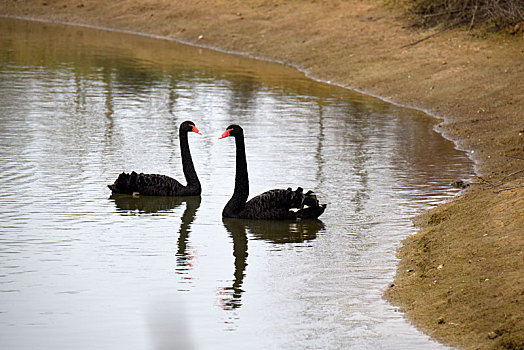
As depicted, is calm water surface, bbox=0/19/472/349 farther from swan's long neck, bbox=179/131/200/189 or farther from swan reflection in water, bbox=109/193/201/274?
swan's long neck, bbox=179/131/200/189

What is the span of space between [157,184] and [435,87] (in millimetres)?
10148

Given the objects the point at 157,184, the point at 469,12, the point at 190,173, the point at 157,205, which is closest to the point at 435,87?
the point at 469,12

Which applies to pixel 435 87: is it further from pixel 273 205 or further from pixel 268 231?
pixel 268 231

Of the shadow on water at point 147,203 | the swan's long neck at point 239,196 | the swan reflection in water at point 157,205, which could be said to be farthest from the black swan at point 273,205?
the shadow on water at point 147,203

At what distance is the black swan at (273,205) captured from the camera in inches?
455

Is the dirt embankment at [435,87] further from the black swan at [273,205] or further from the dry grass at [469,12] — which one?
the black swan at [273,205]

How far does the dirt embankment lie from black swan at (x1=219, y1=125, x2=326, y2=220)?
1.24 m

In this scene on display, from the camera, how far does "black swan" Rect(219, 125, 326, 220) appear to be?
37.9 ft

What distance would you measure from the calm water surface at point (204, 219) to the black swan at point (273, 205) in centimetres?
14

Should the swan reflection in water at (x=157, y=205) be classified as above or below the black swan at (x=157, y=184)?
below

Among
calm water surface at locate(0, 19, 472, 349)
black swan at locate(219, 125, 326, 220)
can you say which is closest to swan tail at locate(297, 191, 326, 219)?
black swan at locate(219, 125, 326, 220)

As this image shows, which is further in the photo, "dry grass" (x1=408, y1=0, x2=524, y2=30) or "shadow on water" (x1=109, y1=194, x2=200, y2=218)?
"dry grass" (x1=408, y1=0, x2=524, y2=30)

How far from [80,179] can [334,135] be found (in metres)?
5.40

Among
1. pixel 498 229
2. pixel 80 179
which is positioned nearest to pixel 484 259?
pixel 498 229
